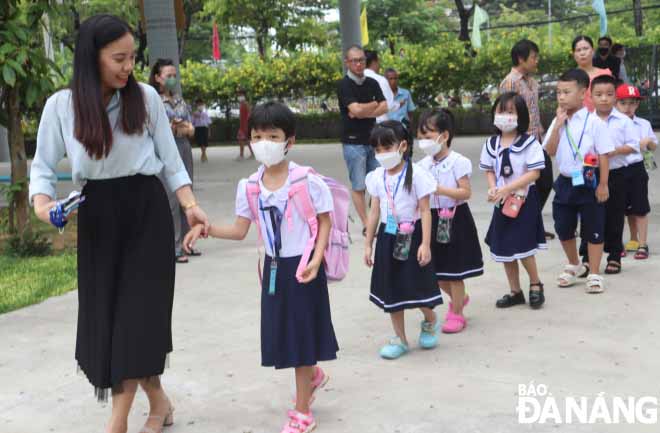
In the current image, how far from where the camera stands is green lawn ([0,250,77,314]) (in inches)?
281

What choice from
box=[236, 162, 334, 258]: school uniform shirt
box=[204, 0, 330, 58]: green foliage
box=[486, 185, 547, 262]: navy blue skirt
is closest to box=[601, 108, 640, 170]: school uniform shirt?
box=[486, 185, 547, 262]: navy blue skirt

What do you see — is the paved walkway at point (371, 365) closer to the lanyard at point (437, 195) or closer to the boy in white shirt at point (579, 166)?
the boy in white shirt at point (579, 166)

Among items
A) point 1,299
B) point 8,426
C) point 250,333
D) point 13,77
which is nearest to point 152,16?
point 13,77

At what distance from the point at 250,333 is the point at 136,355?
2079 millimetres

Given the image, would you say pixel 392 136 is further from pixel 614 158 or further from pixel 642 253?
pixel 642 253

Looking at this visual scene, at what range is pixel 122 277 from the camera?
3.94 metres

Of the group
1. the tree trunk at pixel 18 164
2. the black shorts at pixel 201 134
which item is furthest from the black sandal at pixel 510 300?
the black shorts at pixel 201 134

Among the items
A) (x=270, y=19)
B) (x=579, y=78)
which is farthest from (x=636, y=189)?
(x=270, y=19)

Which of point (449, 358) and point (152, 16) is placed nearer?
point (449, 358)

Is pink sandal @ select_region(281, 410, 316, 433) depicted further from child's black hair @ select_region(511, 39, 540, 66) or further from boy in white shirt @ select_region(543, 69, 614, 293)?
child's black hair @ select_region(511, 39, 540, 66)

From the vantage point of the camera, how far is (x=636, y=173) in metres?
7.67

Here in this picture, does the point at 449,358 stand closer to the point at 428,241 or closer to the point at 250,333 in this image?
the point at 428,241

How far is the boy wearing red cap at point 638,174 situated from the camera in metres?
7.67

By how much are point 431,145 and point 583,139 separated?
1.60m
